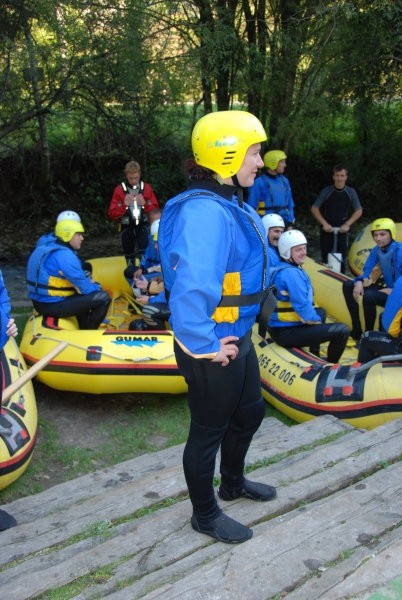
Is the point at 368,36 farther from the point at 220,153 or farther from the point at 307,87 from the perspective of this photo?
the point at 220,153

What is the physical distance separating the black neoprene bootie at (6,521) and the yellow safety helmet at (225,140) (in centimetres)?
177

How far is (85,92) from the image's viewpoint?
278 inches

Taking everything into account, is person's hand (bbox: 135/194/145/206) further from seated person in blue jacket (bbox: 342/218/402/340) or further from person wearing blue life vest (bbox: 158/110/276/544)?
person wearing blue life vest (bbox: 158/110/276/544)

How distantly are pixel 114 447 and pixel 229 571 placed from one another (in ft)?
7.90

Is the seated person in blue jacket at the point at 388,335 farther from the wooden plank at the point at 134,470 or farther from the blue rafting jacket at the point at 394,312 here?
the wooden plank at the point at 134,470

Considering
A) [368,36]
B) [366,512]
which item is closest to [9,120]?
[368,36]

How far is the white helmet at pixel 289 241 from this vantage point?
4.62m

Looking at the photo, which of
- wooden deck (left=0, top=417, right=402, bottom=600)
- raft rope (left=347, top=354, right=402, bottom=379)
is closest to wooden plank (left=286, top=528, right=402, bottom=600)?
wooden deck (left=0, top=417, right=402, bottom=600)

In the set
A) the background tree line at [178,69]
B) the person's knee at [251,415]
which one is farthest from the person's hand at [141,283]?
the person's knee at [251,415]

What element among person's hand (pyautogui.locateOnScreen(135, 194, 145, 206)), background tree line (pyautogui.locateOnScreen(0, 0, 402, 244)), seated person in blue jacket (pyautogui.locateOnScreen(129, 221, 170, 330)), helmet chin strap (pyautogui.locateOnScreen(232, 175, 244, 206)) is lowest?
seated person in blue jacket (pyautogui.locateOnScreen(129, 221, 170, 330))

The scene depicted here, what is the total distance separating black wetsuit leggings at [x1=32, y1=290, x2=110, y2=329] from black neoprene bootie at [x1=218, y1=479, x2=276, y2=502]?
10.7 ft

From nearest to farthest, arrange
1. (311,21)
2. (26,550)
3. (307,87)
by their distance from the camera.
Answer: (26,550) → (311,21) → (307,87)

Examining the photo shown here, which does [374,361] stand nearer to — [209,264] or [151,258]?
[209,264]

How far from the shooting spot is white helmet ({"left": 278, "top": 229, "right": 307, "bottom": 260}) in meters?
4.62
